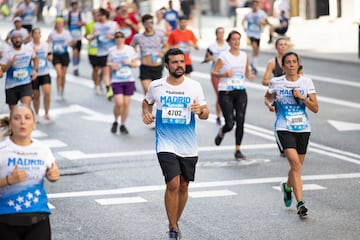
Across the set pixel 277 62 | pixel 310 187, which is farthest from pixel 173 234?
pixel 277 62

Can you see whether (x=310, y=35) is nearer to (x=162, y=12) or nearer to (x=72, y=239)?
(x=162, y=12)

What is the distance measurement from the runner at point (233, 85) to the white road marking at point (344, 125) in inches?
133

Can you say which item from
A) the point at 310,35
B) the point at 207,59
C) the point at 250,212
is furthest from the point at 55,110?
the point at 310,35

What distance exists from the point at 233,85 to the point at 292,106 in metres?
4.22

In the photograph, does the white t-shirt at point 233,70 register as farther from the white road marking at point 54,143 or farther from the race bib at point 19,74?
the race bib at point 19,74

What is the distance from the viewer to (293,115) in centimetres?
1338

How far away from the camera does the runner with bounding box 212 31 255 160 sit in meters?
17.4

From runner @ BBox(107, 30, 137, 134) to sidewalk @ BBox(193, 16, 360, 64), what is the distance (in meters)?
12.7

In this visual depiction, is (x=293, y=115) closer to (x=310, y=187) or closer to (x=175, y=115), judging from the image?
(x=310, y=187)

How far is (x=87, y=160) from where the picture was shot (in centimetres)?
1788

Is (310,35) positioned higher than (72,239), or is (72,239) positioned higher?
(72,239)

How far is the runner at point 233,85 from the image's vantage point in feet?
57.0


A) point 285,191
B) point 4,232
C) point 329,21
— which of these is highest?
point 4,232

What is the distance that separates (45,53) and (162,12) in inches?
437
